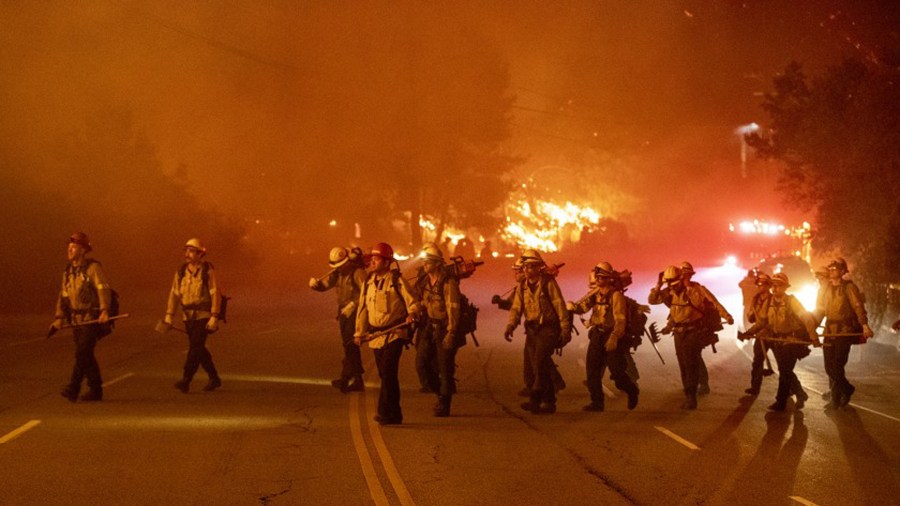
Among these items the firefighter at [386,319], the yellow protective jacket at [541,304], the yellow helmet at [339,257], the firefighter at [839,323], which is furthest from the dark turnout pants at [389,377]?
the firefighter at [839,323]

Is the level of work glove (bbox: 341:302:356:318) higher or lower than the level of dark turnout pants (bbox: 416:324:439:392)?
higher

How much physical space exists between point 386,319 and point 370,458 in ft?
5.75

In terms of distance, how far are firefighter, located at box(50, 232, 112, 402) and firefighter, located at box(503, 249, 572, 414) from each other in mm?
4426

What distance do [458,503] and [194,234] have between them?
34.6 metres

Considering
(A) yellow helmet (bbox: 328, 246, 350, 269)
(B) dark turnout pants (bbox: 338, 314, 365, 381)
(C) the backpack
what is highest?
(A) yellow helmet (bbox: 328, 246, 350, 269)

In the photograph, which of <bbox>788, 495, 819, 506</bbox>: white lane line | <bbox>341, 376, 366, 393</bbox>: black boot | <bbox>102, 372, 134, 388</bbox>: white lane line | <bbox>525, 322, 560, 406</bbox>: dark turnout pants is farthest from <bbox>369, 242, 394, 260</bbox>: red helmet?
<bbox>102, 372, 134, 388</bbox>: white lane line

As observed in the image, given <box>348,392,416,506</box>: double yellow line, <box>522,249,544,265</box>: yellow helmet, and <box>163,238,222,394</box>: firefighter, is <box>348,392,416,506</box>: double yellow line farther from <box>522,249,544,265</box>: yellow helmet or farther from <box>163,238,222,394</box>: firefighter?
<box>522,249,544,265</box>: yellow helmet

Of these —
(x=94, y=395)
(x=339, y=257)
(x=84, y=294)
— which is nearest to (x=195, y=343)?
(x=94, y=395)

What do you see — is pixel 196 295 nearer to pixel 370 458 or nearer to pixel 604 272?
pixel 370 458

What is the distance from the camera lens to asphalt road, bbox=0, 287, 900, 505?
6.92 m

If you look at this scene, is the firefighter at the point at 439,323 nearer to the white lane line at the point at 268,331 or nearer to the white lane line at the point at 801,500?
the white lane line at the point at 801,500

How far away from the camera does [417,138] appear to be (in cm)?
5094

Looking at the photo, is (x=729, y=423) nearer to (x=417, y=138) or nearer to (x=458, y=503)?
(x=458, y=503)

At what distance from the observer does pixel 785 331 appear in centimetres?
1140
